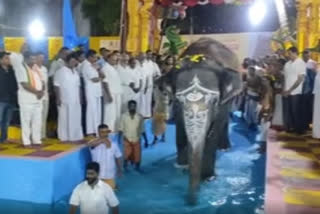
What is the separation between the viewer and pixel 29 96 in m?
6.88

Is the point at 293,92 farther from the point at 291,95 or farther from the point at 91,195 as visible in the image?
the point at 91,195

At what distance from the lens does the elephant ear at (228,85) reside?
6.80 meters

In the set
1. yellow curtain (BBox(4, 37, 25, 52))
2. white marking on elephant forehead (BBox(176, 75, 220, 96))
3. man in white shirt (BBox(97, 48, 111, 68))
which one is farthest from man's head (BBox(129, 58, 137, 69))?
yellow curtain (BBox(4, 37, 25, 52))

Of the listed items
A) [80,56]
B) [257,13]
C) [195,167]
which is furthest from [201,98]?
[257,13]

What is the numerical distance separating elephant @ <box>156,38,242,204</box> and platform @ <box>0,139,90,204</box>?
1.60 m

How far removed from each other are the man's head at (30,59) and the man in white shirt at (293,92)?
13.2 ft

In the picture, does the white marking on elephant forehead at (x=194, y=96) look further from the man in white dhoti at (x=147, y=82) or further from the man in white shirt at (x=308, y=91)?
the man in white dhoti at (x=147, y=82)

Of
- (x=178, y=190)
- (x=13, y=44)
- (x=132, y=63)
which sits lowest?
(x=178, y=190)

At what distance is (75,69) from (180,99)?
202 centimetres

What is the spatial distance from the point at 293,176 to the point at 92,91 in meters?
3.46

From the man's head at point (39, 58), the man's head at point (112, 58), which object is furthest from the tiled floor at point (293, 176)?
the man's head at point (39, 58)

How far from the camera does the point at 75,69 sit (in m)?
7.65

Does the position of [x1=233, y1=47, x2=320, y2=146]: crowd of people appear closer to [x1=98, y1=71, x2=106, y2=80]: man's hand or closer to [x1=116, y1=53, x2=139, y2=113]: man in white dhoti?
[x1=116, y1=53, x2=139, y2=113]: man in white dhoti

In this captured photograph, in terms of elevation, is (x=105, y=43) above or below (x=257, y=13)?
below
